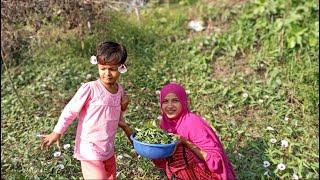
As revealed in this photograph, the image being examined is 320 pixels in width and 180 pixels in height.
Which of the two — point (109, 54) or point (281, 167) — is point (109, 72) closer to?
point (109, 54)

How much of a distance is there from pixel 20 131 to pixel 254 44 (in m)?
2.72

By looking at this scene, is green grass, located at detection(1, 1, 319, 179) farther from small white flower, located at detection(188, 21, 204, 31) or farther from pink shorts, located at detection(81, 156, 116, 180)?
pink shorts, located at detection(81, 156, 116, 180)

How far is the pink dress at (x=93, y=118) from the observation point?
2896 mm

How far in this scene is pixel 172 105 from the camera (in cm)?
336

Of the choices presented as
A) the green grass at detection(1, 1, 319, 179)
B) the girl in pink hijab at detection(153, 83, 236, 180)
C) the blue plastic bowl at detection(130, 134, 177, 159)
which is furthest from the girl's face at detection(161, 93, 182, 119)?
the green grass at detection(1, 1, 319, 179)

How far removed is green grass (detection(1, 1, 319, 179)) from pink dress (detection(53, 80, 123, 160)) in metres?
0.82

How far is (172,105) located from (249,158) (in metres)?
1.09

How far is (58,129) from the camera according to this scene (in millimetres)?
2885

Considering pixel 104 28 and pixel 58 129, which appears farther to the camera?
pixel 104 28

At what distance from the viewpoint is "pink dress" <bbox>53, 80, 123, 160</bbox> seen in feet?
9.50

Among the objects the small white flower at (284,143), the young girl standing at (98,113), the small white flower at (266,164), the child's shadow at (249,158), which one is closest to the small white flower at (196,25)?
the child's shadow at (249,158)

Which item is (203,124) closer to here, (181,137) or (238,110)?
(181,137)

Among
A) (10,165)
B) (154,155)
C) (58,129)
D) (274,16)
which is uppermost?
(274,16)

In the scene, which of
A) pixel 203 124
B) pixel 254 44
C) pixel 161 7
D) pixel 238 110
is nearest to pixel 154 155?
pixel 203 124
